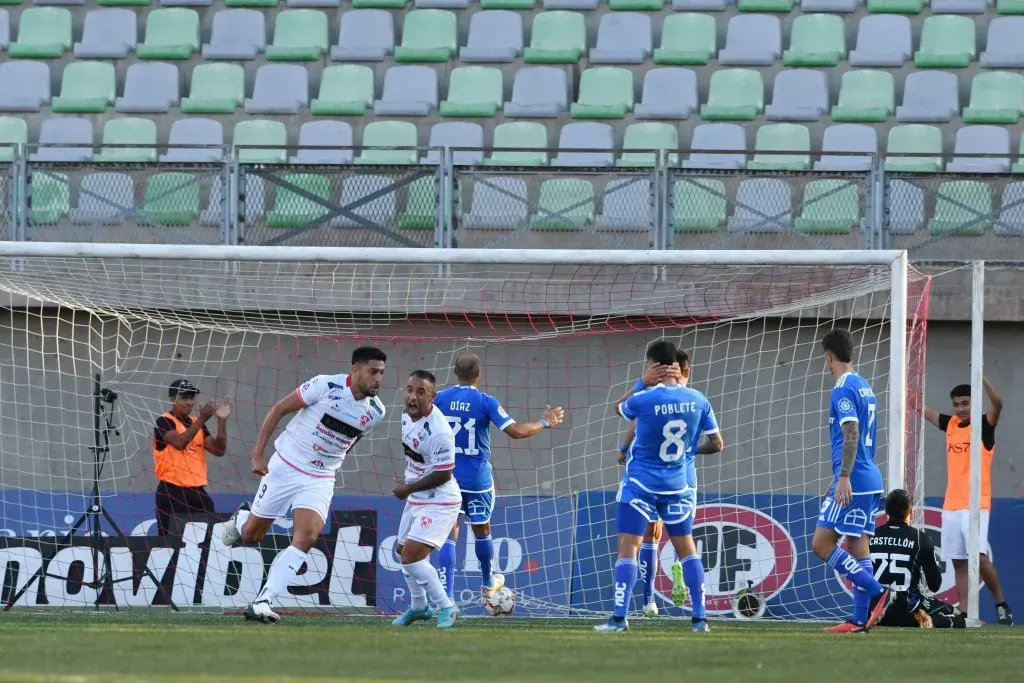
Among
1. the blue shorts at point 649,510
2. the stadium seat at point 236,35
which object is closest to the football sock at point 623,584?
the blue shorts at point 649,510

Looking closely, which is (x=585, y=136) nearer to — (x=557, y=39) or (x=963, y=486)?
(x=557, y=39)

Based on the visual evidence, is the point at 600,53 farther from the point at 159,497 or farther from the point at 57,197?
the point at 159,497

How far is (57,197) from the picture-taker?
14141 millimetres

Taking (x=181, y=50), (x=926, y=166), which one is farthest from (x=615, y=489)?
(x=181, y=50)

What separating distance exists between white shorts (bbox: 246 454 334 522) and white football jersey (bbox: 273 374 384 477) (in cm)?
5

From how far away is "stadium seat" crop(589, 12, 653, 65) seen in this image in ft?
56.6

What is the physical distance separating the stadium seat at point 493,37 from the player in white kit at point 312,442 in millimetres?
8148

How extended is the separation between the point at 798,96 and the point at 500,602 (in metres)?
8.11

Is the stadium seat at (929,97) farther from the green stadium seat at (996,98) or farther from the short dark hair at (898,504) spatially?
the short dark hair at (898,504)

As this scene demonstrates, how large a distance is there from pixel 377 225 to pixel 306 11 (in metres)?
4.87

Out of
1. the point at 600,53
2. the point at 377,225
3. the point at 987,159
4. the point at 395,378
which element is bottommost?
the point at 395,378

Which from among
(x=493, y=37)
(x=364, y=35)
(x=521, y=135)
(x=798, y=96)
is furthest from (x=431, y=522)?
(x=364, y=35)

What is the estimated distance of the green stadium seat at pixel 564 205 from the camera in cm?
1391

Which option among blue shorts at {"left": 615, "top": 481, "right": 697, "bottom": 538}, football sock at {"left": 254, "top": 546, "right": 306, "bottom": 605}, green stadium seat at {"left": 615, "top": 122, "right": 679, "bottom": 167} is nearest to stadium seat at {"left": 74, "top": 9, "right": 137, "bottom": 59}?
green stadium seat at {"left": 615, "top": 122, "right": 679, "bottom": 167}
